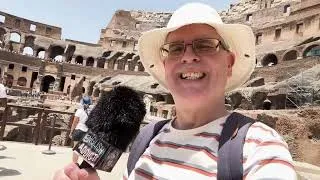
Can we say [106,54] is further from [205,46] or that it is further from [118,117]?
[118,117]

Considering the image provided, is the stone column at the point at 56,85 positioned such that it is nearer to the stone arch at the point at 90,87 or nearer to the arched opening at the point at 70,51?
the stone arch at the point at 90,87

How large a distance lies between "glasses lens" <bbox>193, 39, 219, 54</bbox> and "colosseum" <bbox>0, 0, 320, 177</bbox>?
15.3 meters

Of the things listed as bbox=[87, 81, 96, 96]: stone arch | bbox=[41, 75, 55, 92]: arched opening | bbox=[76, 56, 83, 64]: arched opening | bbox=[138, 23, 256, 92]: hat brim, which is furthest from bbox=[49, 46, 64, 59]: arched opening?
bbox=[138, 23, 256, 92]: hat brim

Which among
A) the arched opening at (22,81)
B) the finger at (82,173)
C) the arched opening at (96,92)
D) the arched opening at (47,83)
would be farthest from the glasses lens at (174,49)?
the arched opening at (47,83)

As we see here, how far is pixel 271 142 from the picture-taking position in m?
1.34

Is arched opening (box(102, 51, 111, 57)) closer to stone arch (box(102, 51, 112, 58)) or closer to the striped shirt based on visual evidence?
stone arch (box(102, 51, 112, 58))

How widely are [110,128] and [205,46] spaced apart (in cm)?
64

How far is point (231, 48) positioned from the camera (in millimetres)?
1968

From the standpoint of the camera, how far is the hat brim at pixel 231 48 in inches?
72.7

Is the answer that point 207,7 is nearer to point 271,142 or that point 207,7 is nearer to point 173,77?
point 173,77

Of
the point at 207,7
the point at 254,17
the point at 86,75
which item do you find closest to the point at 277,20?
the point at 254,17

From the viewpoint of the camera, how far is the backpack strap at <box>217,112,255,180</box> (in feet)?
4.34

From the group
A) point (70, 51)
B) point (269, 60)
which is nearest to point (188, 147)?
point (269, 60)

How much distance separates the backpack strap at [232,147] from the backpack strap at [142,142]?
1.58 feet
